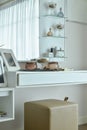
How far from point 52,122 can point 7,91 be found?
64cm

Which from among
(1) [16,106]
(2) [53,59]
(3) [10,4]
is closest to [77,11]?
(2) [53,59]

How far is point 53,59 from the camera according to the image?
12.6 ft

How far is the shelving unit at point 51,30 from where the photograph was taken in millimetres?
3701

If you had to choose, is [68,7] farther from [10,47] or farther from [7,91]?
[7,91]

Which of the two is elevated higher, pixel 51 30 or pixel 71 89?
pixel 51 30

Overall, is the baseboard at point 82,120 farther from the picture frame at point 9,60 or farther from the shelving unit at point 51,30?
the picture frame at point 9,60

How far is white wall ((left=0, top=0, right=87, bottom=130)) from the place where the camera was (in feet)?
11.7

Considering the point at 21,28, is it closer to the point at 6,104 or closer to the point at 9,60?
the point at 9,60

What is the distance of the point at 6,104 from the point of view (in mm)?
2984

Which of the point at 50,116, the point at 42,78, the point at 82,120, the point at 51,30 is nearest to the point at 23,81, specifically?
the point at 42,78

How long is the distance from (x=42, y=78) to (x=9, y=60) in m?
0.46

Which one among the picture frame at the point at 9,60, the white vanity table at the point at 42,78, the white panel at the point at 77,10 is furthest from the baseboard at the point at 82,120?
the picture frame at the point at 9,60

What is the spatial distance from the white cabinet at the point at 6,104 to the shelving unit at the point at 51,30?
987 millimetres

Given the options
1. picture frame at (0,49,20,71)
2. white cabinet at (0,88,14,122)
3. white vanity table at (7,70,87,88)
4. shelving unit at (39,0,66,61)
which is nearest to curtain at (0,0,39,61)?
shelving unit at (39,0,66,61)
